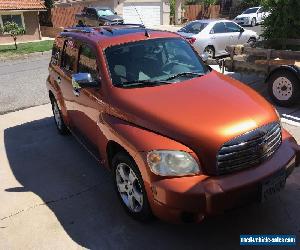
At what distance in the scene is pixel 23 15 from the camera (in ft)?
89.0

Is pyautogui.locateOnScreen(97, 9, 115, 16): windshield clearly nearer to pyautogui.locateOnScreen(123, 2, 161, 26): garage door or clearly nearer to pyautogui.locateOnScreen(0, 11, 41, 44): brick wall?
pyautogui.locateOnScreen(0, 11, 41, 44): brick wall

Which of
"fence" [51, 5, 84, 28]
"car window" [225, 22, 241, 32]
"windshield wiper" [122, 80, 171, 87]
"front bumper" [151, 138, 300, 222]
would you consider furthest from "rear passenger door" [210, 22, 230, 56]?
"fence" [51, 5, 84, 28]

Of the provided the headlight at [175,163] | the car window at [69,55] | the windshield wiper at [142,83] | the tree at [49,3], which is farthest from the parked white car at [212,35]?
the tree at [49,3]

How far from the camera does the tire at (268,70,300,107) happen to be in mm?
7234

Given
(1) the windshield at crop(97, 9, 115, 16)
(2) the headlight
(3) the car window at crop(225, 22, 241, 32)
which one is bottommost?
(1) the windshield at crop(97, 9, 115, 16)

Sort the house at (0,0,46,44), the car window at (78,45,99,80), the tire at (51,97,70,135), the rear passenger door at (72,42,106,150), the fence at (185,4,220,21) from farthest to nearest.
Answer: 1. the fence at (185,4,220,21)
2. the house at (0,0,46,44)
3. the tire at (51,97,70,135)
4. the car window at (78,45,99,80)
5. the rear passenger door at (72,42,106,150)

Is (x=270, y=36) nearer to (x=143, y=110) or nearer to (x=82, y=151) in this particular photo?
(x=82, y=151)

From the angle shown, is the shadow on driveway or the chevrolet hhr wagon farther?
the shadow on driveway

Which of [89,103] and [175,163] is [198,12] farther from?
[175,163]

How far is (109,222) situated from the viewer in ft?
13.6

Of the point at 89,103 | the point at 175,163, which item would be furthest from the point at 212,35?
the point at 175,163

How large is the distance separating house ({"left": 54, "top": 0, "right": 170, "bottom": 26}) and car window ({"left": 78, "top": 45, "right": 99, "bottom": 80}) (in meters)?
27.3

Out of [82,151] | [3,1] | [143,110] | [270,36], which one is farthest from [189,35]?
[3,1]

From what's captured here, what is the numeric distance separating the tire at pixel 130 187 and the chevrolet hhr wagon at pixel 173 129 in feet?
0.04
